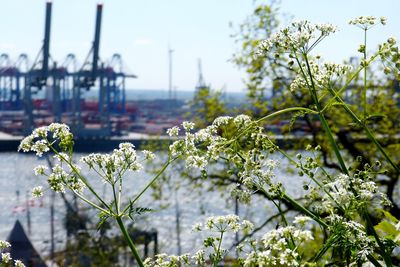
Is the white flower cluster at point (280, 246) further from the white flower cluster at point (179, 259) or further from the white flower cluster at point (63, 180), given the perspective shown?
the white flower cluster at point (63, 180)

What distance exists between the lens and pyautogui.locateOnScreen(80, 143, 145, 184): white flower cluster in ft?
5.49

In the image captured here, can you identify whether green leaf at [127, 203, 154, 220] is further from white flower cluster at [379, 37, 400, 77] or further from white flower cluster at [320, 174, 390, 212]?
white flower cluster at [379, 37, 400, 77]

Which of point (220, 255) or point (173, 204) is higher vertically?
point (220, 255)

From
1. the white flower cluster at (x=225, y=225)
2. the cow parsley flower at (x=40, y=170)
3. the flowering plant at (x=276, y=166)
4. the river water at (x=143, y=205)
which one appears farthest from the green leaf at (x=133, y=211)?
the river water at (x=143, y=205)

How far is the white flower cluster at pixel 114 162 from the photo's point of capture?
1675 millimetres

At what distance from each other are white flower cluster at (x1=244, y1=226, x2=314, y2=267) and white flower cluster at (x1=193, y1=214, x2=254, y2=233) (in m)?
0.35

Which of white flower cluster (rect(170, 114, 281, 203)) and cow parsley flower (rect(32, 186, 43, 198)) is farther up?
white flower cluster (rect(170, 114, 281, 203))

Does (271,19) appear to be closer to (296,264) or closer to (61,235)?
(296,264)

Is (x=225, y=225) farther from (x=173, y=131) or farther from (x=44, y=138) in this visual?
(x=44, y=138)

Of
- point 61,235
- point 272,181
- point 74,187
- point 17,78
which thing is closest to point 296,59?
point 272,181

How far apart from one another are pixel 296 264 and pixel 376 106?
855 cm

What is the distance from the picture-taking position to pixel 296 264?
1.14 m

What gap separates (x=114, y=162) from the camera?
5.59 feet

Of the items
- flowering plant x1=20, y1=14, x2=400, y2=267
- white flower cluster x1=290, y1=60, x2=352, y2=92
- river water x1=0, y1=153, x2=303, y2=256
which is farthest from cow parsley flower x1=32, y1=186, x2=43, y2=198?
river water x1=0, y1=153, x2=303, y2=256
